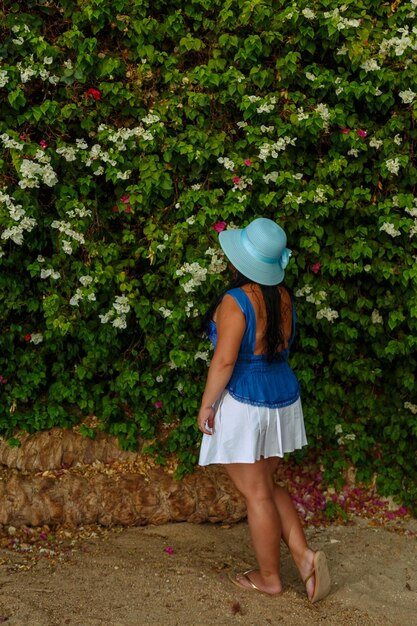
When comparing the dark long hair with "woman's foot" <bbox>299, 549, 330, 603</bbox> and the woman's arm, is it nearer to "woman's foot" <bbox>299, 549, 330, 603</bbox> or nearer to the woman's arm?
the woman's arm

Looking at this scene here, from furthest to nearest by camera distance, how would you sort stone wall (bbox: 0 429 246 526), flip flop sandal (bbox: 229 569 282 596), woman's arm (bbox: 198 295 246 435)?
stone wall (bbox: 0 429 246 526), flip flop sandal (bbox: 229 569 282 596), woman's arm (bbox: 198 295 246 435)

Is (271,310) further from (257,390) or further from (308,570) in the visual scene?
(308,570)

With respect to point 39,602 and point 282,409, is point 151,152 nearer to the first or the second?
point 282,409

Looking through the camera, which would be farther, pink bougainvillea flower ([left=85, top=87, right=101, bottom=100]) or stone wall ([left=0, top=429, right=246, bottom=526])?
stone wall ([left=0, top=429, right=246, bottom=526])

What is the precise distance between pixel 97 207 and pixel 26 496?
5.81 feet

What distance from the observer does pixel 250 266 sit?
367 cm

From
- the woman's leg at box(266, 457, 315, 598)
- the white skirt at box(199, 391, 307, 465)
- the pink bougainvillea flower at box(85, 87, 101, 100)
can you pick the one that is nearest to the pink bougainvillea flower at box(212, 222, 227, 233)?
the pink bougainvillea flower at box(85, 87, 101, 100)

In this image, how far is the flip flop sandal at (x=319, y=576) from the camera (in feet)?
12.7

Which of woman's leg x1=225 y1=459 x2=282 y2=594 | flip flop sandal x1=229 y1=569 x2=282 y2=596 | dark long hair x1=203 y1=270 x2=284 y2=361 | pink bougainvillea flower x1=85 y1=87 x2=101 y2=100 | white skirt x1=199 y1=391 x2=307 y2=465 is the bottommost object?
flip flop sandal x1=229 y1=569 x2=282 y2=596

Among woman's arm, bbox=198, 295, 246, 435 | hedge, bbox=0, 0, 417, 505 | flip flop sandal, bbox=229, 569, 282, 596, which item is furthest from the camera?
hedge, bbox=0, 0, 417, 505

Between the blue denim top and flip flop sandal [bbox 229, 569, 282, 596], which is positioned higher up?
the blue denim top

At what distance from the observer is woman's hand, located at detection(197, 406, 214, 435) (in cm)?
370

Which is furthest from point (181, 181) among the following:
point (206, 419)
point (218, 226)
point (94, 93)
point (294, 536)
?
point (294, 536)

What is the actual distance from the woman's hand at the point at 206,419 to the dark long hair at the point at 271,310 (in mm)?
366
